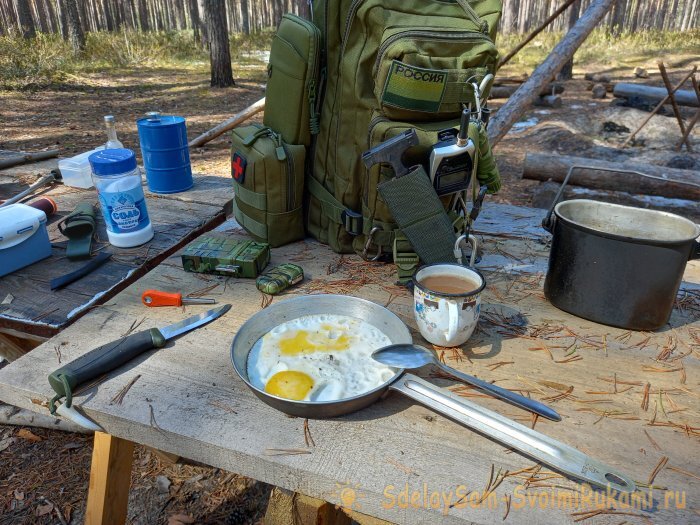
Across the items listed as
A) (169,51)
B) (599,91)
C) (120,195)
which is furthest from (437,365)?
(169,51)

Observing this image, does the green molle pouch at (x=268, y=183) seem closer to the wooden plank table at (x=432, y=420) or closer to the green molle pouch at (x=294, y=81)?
the green molle pouch at (x=294, y=81)

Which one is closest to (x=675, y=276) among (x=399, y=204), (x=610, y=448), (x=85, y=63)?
(x=610, y=448)

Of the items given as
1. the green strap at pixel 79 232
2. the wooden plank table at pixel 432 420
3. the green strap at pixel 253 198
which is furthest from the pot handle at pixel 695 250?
the green strap at pixel 79 232

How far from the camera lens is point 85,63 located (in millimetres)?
11945

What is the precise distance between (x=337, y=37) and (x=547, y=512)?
1.77m

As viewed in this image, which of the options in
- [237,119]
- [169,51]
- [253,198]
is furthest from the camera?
[169,51]

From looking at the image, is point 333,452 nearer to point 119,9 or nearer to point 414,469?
point 414,469

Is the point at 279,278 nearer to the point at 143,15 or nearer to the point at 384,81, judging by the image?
the point at 384,81

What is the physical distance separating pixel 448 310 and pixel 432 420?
1.11 feet

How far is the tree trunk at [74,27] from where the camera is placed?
39.0 feet

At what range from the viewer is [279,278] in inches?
76.8

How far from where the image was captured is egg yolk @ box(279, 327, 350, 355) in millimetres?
1534

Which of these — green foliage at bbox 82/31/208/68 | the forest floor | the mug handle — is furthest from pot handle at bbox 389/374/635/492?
green foliage at bbox 82/31/208/68

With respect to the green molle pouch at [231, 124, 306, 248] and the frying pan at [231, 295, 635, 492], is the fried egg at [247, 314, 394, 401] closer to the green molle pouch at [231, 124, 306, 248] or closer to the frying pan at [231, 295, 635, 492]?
the frying pan at [231, 295, 635, 492]
